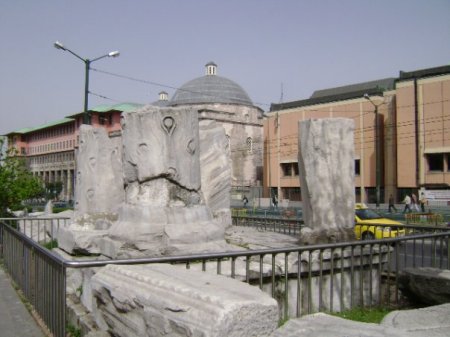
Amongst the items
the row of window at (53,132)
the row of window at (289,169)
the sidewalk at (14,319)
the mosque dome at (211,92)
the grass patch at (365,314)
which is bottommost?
the sidewalk at (14,319)

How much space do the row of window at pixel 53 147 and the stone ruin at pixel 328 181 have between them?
196ft

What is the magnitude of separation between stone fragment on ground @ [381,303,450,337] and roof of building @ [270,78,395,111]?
1426 inches

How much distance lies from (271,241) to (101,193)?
12.6ft

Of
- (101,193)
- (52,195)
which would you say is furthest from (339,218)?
(52,195)

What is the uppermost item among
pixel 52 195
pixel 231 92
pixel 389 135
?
pixel 231 92

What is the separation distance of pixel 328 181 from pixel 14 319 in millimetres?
4804

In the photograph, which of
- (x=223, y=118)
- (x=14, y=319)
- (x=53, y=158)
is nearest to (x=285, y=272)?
(x=14, y=319)

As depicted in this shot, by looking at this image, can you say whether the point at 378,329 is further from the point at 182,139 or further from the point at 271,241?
the point at 271,241

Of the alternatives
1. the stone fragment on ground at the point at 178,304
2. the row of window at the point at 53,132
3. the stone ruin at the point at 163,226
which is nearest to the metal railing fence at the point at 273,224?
the stone ruin at the point at 163,226

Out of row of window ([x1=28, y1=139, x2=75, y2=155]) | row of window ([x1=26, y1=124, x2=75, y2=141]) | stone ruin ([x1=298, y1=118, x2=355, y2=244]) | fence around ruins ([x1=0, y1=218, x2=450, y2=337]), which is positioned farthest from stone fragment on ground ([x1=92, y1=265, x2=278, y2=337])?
row of window ([x1=26, y1=124, x2=75, y2=141])

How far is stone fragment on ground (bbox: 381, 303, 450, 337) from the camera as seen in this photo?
310cm

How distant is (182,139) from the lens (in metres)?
6.83

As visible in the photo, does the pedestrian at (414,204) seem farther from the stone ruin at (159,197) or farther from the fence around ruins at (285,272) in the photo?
the stone ruin at (159,197)

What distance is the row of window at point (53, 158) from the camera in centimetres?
6391
